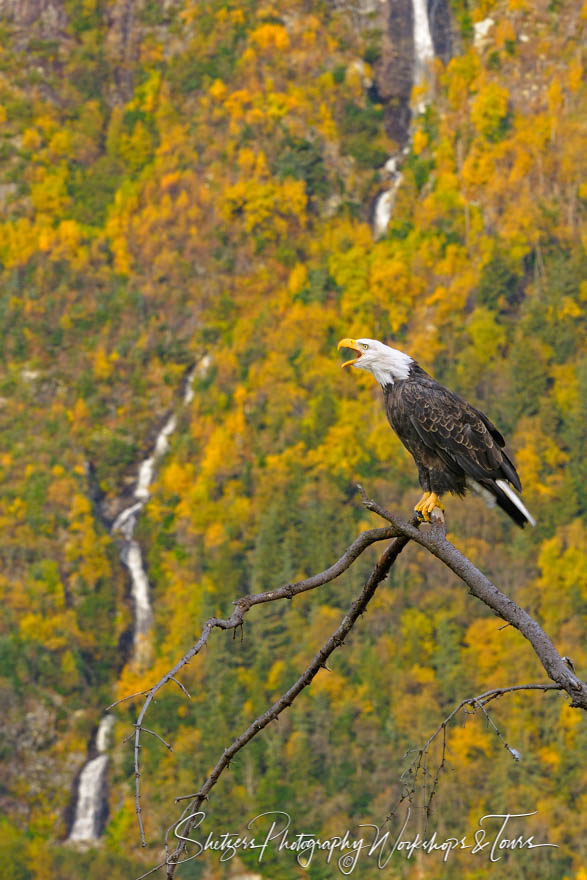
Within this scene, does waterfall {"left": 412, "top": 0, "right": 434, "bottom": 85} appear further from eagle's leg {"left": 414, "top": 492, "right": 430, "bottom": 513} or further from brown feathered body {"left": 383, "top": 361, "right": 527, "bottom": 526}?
eagle's leg {"left": 414, "top": 492, "right": 430, "bottom": 513}

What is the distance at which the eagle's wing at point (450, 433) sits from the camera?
32.6 ft

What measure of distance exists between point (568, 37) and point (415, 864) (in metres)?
50.3

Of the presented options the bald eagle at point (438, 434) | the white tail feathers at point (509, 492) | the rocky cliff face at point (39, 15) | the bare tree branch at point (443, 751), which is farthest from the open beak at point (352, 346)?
the rocky cliff face at point (39, 15)

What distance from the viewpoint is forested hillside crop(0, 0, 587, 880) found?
68.2m

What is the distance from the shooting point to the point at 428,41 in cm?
9569

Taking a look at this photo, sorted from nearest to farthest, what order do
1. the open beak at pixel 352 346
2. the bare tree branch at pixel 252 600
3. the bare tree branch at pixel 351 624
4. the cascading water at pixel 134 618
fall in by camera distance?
the bare tree branch at pixel 252 600
the bare tree branch at pixel 351 624
the open beak at pixel 352 346
the cascading water at pixel 134 618

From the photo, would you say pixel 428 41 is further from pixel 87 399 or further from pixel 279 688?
pixel 279 688

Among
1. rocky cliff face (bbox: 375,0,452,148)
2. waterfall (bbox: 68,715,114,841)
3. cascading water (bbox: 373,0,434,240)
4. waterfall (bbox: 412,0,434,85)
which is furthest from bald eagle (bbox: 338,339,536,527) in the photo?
waterfall (bbox: 412,0,434,85)

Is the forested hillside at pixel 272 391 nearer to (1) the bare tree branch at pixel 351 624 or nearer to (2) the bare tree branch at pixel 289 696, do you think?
(2) the bare tree branch at pixel 289 696

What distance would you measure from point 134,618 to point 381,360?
7636 centimetres

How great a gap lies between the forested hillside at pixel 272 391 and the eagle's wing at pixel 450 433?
46876 millimetres

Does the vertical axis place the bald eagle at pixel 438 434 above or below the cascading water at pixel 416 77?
below

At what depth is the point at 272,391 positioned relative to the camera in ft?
285

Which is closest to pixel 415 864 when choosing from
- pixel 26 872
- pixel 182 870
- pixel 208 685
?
pixel 182 870
